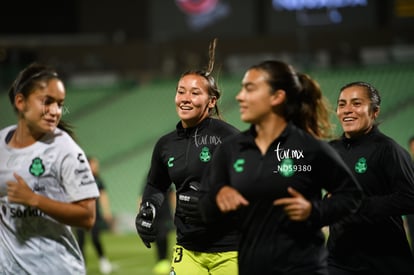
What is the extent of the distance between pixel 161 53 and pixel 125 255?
13515mm

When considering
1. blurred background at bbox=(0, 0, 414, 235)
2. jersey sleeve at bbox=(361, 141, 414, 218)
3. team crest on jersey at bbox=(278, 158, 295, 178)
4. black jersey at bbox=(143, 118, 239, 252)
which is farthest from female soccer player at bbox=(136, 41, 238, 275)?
blurred background at bbox=(0, 0, 414, 235)

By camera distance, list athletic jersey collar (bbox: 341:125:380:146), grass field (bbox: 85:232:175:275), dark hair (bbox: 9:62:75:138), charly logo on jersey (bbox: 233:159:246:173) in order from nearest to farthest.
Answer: charly logo on jersey (bbox: 233:159:246:173)
dark hair (bbox: 9:62:75:138)
athletic jersey collar (bbox: 341:125:380:146)
grass field (bbox: 85:232:175:275)

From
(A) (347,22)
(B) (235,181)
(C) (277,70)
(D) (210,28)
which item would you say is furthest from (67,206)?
(D) (210,28)

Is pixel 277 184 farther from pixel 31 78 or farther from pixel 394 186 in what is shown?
pixel 31 78

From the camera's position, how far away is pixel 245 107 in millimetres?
4328

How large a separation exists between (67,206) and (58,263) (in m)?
0.38

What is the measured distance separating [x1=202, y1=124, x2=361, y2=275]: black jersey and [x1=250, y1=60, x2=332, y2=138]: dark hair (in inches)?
7.8

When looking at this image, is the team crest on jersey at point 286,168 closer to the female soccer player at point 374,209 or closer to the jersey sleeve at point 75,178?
the jersey sleeve at point 75,178

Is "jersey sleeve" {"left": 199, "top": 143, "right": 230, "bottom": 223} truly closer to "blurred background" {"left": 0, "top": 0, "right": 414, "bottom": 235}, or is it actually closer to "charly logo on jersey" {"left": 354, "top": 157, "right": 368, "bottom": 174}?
"charly logo on jersey" {"left": 354, "top": 157, "right": 368, "bottom": 174}

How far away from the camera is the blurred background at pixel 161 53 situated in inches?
853

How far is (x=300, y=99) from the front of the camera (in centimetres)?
459

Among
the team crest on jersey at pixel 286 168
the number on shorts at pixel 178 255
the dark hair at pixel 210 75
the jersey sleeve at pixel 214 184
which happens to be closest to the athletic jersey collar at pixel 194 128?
the dark hair at pixel 210 75

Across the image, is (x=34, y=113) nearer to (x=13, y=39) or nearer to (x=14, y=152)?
(x=14, y=152)

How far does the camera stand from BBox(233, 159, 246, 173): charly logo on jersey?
4.38 m
